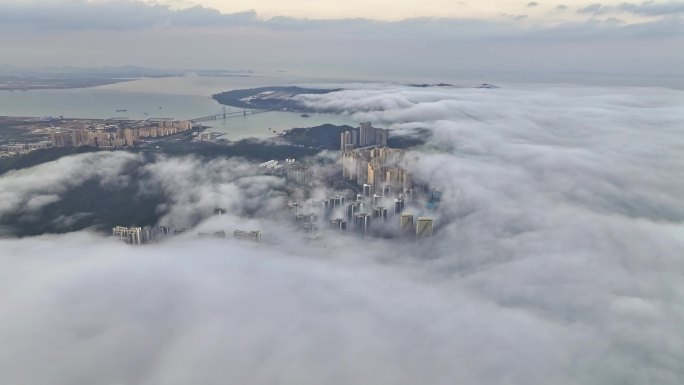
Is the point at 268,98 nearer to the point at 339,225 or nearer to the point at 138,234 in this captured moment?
the point at 339,225

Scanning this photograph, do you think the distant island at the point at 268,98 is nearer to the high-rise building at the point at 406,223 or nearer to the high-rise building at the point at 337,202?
the high-rise building at the point at 337,202

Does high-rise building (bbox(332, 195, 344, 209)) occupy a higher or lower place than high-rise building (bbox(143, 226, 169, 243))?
higher

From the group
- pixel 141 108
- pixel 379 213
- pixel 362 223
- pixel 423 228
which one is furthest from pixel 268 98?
pixel 423 228

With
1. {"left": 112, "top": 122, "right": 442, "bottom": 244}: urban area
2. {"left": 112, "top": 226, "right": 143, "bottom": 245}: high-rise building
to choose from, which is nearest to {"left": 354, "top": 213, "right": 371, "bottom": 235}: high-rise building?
{"left": 112, "top": 122, "right": 442, "bottom": 244}: urban area

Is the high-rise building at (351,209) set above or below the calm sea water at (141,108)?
below

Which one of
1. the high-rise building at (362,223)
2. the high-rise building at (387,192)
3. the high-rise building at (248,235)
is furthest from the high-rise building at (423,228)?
the high-rise building at (248,235)

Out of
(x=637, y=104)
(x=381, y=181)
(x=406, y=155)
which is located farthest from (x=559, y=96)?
(x=381, y=181)

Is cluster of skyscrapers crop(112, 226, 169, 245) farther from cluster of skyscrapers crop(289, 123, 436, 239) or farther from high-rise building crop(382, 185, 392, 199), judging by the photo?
high-rise building crop(382, 185, 392, 199)
